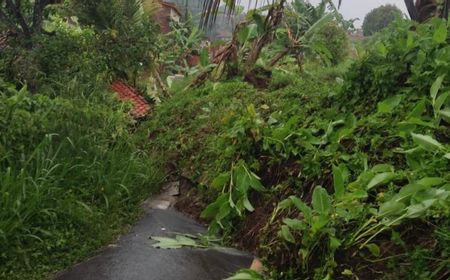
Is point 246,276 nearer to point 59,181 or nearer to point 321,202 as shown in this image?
point 321,202

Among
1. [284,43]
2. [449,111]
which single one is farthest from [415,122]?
[284,43]

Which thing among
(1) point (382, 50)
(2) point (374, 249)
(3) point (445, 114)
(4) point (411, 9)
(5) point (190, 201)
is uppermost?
(4) point (411, 9)

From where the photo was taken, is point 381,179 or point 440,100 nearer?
point 381,179

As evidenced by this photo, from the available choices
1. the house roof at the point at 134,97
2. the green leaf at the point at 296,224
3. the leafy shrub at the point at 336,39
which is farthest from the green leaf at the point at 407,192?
the leafy shrub at the point at 336,39

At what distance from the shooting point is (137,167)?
441 cm

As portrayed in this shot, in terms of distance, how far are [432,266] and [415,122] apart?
107cm

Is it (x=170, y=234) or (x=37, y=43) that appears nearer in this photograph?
(x=170, y=234)

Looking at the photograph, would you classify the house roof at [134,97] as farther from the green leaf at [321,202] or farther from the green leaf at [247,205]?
the green leaf at [321,202]

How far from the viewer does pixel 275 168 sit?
12.2 ft

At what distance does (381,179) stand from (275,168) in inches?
48.1

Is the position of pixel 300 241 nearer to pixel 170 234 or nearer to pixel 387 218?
pixel 387 218

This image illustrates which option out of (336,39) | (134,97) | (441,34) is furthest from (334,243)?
(336,39)

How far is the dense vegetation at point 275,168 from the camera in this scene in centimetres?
238

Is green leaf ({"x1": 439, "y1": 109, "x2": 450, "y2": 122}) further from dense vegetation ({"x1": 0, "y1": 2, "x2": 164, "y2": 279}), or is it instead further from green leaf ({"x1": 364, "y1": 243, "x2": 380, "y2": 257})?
dense vegetation ({"x1": 0, "y1": 2, "x2": 164, "y2": 279})
